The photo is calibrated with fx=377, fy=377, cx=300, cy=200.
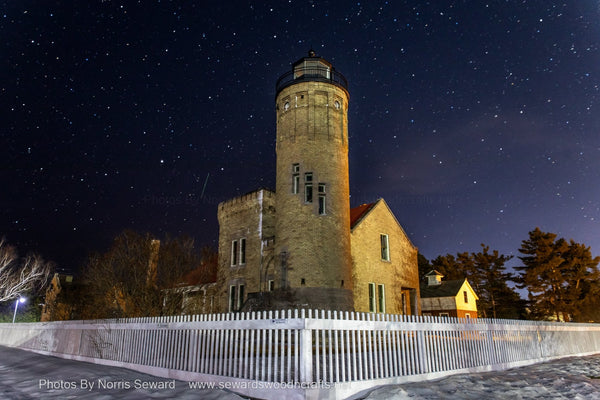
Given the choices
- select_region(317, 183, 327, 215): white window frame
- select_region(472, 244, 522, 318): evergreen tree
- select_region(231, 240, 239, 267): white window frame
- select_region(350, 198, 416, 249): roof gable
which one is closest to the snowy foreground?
select_region(317, 183, 327, 215): white window frame

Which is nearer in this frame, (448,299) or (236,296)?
(236,296)

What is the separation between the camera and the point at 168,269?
714 inches

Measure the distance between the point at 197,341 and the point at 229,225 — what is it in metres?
18.4

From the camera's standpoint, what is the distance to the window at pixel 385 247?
81.6 ft

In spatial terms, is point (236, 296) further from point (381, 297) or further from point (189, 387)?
point (189, 387)

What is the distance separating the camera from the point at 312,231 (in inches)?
739

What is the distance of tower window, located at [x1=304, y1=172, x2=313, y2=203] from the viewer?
19297mm

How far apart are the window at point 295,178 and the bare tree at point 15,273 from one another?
1166 inches

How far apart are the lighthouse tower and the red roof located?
3.54 metres

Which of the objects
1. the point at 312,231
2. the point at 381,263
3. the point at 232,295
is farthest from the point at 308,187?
the point at 232,295

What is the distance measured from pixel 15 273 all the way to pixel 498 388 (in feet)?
136

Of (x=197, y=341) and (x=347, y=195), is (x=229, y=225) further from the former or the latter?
(x=197, y=341)

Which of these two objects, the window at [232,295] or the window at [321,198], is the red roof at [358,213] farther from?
the window at [232,295]

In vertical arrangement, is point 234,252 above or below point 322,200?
below
